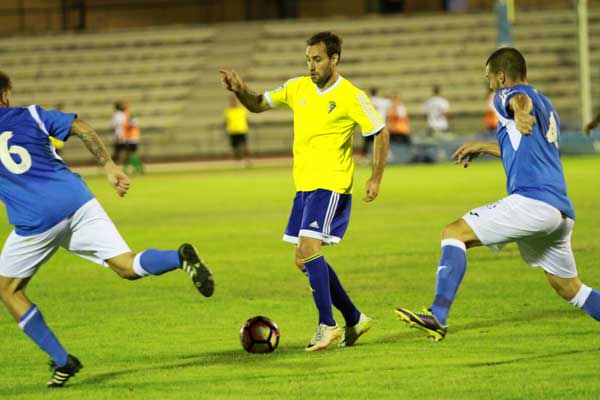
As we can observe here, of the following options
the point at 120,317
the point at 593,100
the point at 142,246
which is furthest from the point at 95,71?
the point at 120,317

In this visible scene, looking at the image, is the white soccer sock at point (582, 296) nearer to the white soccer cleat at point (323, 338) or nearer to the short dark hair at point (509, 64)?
the short dark hair at point (509, 64)

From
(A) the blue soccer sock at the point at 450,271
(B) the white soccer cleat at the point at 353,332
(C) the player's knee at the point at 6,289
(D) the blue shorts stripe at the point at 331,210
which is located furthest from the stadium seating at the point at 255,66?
(C) the player's knee at the point at 6,289

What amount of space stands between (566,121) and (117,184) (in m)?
32.5

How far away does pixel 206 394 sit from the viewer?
24.7ft

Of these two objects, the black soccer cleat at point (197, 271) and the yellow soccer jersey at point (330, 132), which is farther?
the yellow soccer jersey at point (330, 132)

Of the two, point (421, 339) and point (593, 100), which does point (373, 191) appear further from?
point (593, 100)

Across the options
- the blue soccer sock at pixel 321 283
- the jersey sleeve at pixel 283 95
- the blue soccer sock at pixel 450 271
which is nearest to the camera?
the blue soccer sock at pixel 450 271

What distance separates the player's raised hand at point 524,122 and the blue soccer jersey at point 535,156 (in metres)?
0.26

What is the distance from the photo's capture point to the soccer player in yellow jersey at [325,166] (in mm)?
9062

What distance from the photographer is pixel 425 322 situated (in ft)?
25.6

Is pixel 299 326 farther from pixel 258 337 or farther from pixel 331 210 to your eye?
pixel 331 210

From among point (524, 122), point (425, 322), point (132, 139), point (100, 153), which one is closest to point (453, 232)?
point (425, 322)

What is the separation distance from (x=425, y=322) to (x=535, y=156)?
1.41 m

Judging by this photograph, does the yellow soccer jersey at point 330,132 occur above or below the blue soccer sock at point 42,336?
above
